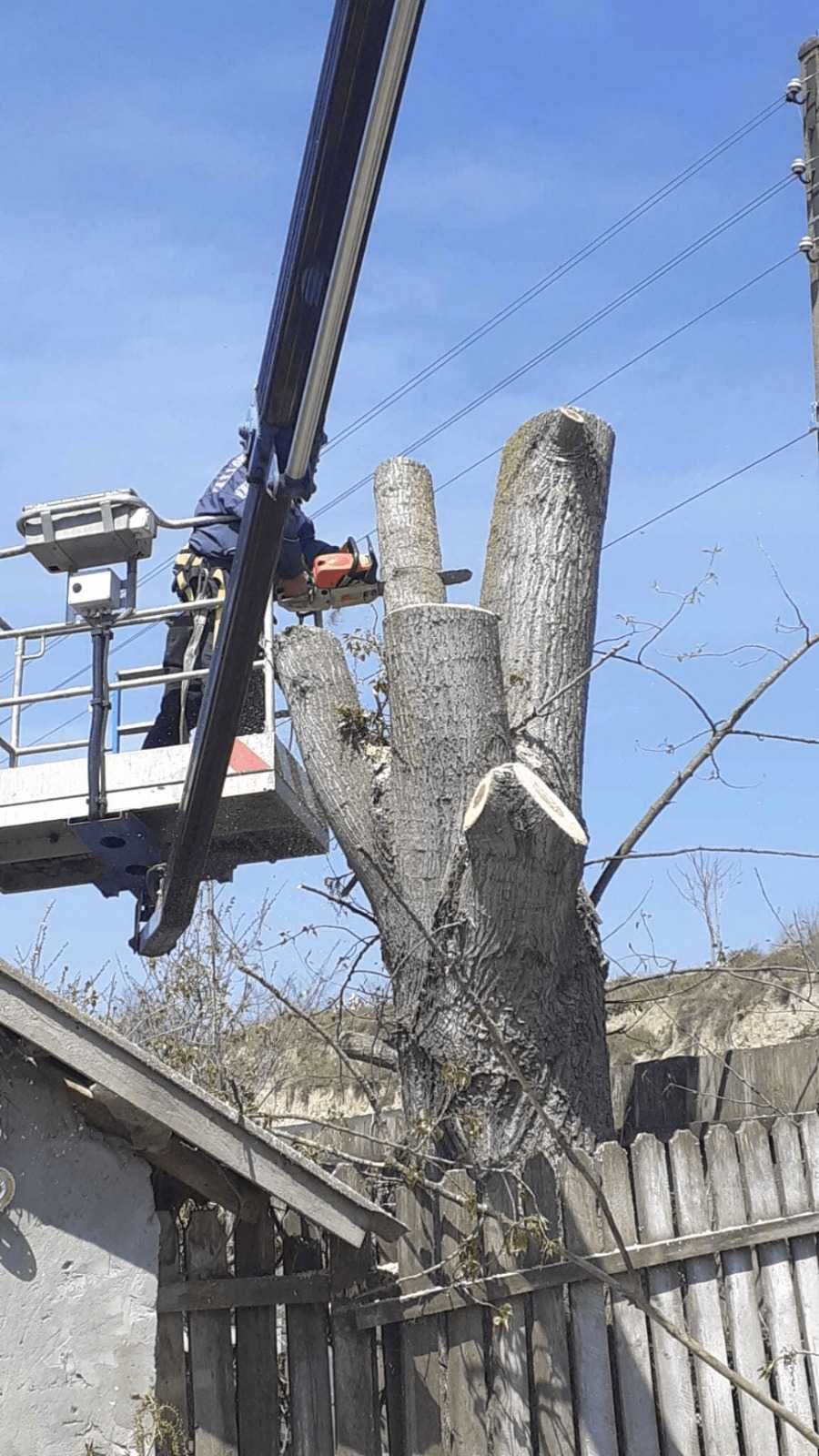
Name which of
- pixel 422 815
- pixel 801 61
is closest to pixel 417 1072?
pixel 422 815

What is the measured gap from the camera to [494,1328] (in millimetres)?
5047

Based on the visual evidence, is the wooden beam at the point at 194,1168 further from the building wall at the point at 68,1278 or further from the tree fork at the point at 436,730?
the tree fork at the point at 436,730

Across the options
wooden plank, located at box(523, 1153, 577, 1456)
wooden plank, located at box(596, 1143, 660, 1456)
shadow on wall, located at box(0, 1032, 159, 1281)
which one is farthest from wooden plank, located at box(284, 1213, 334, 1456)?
wooden plank, located at box(596, 1143, 660, 1456)

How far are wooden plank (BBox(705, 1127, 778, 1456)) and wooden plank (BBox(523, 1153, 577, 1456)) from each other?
0.60m

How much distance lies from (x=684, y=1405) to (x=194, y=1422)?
5.24 feet

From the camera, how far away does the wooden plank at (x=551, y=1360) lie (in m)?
5.03

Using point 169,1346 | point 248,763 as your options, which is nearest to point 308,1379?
point 169,1346

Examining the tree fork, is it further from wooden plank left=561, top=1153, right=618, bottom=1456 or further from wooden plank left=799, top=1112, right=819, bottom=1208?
wooden plank left=799, top=1112, right=819, bottom=1208

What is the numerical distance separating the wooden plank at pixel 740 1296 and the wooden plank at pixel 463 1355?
0.88 m

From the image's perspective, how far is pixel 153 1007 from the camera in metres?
13.5

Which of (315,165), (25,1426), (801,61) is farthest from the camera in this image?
(801,61)

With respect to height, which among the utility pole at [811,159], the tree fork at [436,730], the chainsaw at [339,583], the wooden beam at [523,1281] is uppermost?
the utility pole at [811,159]

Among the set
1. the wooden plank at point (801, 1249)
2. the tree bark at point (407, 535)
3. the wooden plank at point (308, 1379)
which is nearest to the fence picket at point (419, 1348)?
the wooden plank at point (308, 1379)

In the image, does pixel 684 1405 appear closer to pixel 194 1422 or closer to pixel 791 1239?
pixel 791 1239
